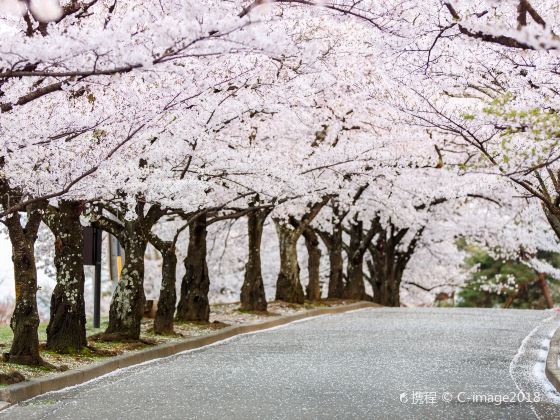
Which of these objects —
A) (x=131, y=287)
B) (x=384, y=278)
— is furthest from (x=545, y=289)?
(x=131, y=287)

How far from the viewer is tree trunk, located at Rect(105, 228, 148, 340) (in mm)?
19500

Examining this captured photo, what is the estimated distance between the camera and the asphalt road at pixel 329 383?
35.1ft

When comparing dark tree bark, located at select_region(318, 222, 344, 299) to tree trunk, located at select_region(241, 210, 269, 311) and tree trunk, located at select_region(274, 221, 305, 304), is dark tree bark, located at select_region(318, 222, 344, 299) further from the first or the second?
tree trunk, located at select_region(241, 210, 269, 311)

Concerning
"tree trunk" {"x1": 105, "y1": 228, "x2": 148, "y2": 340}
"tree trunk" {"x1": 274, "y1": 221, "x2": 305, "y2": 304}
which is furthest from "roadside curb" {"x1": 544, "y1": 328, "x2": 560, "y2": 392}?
"tree trunk" {"x1": 274, "y1": 221, "x2": 305, "y2": 304}

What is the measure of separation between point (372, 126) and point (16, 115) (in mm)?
23112

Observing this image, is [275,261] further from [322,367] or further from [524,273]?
[322,367]

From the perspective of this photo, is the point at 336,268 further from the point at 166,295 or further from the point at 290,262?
the point at 166,295

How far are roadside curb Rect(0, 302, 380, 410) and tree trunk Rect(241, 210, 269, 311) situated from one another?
3081mm

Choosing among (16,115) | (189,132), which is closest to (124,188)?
(189,132)

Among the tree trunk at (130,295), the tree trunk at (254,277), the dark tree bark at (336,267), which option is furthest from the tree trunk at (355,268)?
the tree trunk at (130,295)

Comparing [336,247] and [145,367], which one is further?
[336,247]

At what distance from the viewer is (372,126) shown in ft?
117

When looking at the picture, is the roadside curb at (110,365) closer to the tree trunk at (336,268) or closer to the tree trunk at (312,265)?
the tree trunk at (312,265)

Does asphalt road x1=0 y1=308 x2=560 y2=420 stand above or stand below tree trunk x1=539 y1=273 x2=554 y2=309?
below
